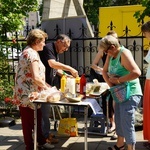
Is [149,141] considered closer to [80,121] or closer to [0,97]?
[80,121]

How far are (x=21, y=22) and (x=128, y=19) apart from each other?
8.07 metres

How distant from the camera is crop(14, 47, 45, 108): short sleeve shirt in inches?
161

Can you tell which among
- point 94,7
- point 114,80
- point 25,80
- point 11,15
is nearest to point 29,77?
point 25,80

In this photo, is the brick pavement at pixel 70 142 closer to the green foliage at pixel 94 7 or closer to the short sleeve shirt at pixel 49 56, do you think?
the short sleeve shirt at pixel 49 56

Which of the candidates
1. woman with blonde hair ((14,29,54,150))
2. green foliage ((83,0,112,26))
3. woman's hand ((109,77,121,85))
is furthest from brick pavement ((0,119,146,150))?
green foliage ((83,0,112,26))

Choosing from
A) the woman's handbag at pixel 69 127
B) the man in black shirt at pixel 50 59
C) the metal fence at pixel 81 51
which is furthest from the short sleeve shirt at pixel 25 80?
the metal fence at pixel 81 51

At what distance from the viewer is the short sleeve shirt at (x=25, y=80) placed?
409 centimetres

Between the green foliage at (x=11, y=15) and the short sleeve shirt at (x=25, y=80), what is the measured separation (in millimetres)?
2759

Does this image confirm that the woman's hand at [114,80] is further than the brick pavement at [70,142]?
No

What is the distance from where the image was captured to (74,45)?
7.15m

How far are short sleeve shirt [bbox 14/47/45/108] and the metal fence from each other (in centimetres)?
263

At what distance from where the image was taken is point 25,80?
4.14 meters

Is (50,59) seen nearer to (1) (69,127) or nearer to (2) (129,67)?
(1) (69,127)

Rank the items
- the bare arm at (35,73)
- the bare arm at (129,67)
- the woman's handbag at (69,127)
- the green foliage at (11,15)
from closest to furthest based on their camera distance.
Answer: the bare arm at (129,67)
the bare arm at (35,73)
the woman's handbag at (69,127)
the green foliage at (11,15)
